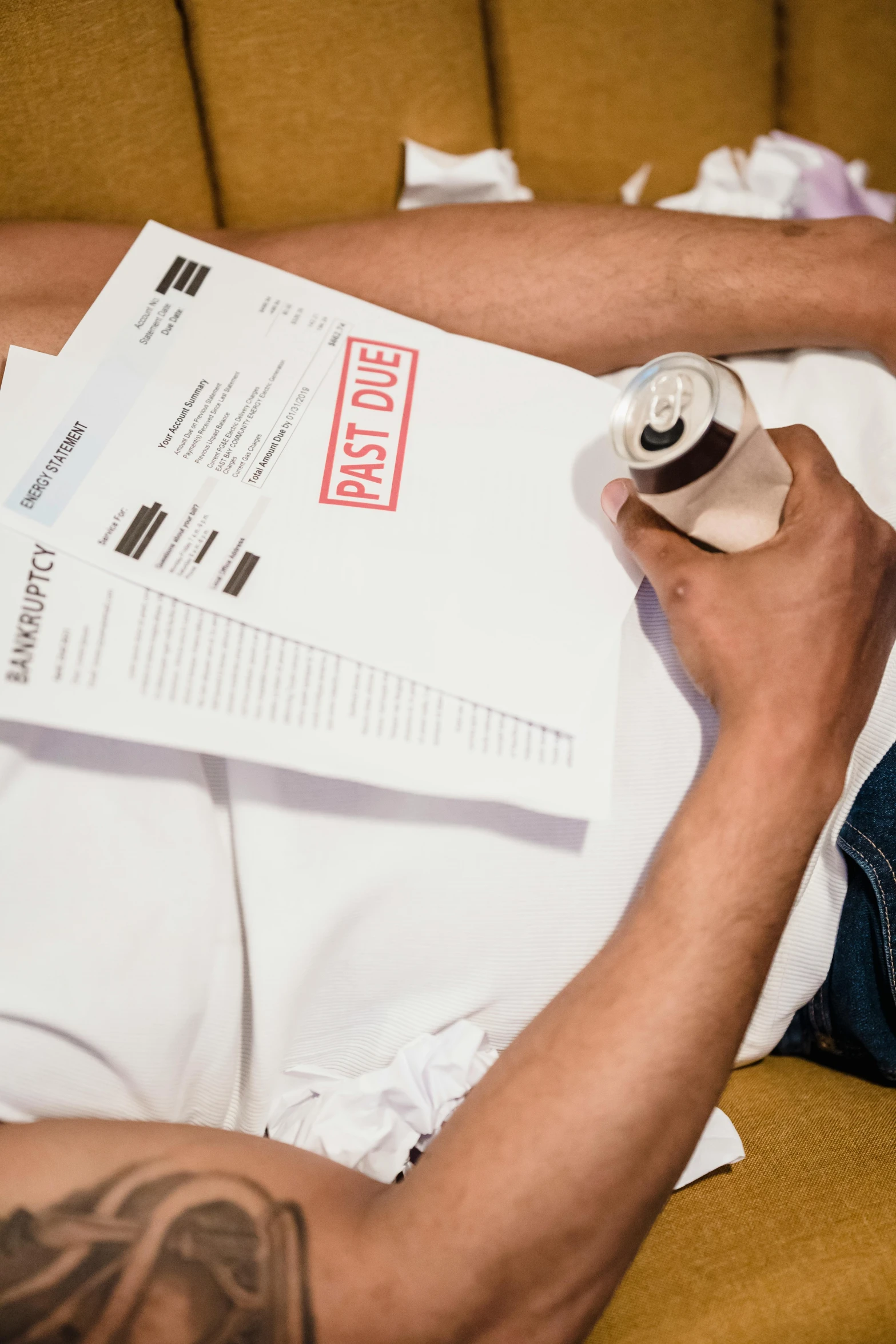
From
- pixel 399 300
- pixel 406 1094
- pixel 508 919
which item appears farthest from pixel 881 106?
pixel 406 1094

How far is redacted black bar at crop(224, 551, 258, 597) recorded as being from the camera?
2.06ft

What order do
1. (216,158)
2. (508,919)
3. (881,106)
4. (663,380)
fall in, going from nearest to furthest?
(663,380), (508,919), (216,158), (881,106)

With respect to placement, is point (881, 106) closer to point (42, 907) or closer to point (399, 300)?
Result: point (399, 300)

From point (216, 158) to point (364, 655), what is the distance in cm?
63

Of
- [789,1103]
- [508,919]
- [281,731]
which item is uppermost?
[281,731]

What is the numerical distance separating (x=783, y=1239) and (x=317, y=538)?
2.01ft

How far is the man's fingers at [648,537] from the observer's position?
625 millimetres

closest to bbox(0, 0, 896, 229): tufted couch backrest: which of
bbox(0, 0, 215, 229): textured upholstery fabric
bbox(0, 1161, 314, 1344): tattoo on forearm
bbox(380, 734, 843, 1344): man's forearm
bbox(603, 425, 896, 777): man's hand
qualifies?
Answer: bbox(0, 0, 215, 229): textured upholstery fabric

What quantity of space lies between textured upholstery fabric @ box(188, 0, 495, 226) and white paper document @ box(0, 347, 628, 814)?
52 centimetres

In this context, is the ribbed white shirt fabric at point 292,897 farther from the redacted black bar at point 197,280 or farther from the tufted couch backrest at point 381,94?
the tufted couch backrest at point 381,94

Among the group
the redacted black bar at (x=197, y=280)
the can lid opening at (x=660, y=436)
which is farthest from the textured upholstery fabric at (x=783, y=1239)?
the redacted black bar at (x=197, y=280)

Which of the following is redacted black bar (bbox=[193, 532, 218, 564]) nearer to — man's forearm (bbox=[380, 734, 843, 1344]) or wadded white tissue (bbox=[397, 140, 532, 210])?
man's forearm (bbox=[380, 734, 843, 1344])

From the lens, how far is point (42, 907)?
24.4 inches

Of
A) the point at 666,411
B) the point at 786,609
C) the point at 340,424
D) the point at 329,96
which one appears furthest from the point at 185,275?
the point at 786,609
